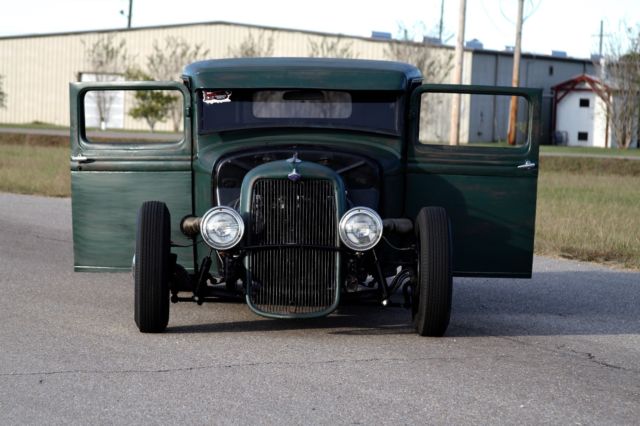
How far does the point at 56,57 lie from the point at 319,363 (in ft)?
185

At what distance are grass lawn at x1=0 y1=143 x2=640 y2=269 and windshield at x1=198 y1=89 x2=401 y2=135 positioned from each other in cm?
461

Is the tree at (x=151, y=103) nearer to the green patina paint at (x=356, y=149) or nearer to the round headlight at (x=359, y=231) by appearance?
the green patina paint at (x=356, y=149)

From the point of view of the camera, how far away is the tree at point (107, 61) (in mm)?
57531

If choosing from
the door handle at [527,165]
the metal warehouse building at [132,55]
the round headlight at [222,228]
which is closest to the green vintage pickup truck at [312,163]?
the door handle at [527,165]

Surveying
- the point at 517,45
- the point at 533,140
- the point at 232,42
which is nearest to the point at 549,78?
the point at 232,42

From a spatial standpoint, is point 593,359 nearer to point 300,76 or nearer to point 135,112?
point 300,76

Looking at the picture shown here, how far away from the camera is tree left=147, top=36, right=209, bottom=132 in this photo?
183 ft

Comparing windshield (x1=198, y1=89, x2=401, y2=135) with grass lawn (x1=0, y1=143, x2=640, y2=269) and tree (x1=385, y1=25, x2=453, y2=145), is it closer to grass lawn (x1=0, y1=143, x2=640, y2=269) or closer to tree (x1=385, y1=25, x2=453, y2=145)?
grass lawn (x1=0, y1=143, x2=640, y2=269)

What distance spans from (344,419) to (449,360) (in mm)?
1499

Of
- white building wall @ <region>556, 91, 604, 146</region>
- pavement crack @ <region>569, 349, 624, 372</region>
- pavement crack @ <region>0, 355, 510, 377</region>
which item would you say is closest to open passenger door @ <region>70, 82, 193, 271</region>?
pavement crack @ <region>0, 355, 510, 377</region>

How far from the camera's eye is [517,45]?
1556 inches

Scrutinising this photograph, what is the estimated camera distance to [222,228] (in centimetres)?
707

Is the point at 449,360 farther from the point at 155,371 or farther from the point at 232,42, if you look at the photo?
the point at 232,42

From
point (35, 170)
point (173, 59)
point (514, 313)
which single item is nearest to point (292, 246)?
point (514, 313)
